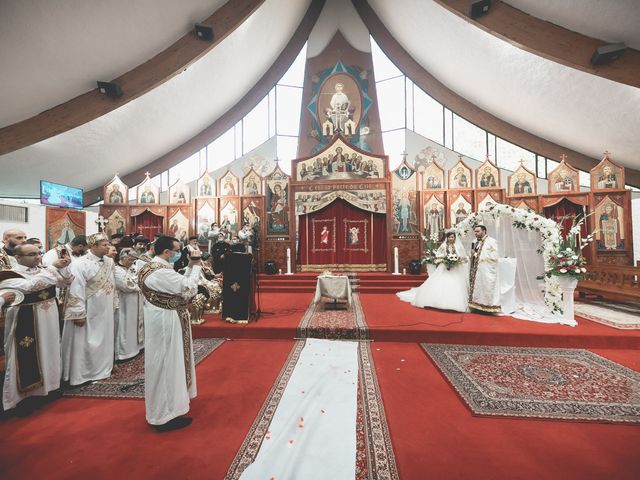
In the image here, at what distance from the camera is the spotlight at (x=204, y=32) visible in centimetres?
668

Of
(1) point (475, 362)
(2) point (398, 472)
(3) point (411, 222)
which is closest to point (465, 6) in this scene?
(3) point (411, 222)

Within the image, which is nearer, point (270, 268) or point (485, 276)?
point (485, 276)

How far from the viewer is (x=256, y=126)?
Result: 531 inches

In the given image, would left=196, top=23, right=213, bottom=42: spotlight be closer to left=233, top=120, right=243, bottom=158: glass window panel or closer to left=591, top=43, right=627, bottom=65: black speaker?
left=233, top=120, right=243, bottom=158: glass window panel

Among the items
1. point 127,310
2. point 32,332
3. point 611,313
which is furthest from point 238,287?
point 611,313

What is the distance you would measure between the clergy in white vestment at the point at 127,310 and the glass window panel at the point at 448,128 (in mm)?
12681

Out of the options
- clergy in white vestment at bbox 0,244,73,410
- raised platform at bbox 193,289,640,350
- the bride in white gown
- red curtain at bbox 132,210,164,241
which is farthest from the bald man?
red curtain at bbox 132,210,164,241

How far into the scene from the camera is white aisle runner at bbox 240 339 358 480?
5.79 feet

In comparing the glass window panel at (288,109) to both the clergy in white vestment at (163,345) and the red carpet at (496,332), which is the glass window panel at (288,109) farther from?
the clergy in white vestment at (163,345)

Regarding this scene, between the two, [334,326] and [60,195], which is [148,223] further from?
[334,326]

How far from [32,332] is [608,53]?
9718 millimetres

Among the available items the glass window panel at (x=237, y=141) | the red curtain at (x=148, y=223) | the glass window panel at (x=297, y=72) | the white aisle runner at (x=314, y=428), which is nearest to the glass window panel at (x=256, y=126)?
the glass window panel at (x=237, y=141)

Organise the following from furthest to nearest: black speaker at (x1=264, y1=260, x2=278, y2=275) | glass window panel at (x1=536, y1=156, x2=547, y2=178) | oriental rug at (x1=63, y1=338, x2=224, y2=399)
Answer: glass window panel at (x1=536, y1=156, x2=547, y2=178) → black speaker at (x1=264, y1=260, x2=278, y2=275) → oriental rug at (x1=63, y1=338, x2=224, y2=399)

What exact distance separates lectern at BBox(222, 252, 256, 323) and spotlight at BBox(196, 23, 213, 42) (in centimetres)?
584
